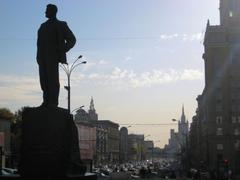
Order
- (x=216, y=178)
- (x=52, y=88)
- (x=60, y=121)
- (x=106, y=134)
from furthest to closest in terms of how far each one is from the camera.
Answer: (x=106, y=134), (x=216, y=178), (x=52, y=88), (x=60, y=121)

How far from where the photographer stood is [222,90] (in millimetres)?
134375

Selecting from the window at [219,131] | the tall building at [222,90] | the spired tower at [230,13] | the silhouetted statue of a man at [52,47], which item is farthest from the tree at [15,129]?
the silhouetted statue of a man at [52,47]

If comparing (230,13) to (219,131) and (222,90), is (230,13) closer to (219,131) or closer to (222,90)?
(222,90)

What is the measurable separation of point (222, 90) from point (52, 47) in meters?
122

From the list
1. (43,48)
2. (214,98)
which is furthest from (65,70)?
(214,98)

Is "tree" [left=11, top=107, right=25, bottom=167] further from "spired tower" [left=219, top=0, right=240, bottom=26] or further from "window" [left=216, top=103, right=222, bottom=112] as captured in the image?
"spired tower" [left=219, top=0, right=240, bottom=26]

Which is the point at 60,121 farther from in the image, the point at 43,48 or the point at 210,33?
the point at 210,33

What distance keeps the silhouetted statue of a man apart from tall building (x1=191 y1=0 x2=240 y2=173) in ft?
373

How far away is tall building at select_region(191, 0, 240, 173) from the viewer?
128000 millimetres

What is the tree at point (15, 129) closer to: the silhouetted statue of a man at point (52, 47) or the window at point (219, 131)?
the window at point (219, 131)

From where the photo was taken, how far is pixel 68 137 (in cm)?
1459

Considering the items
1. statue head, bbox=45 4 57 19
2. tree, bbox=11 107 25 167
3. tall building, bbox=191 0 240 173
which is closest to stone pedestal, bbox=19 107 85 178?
statue head, bbox=45 4 57 19

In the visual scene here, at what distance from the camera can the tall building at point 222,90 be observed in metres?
128

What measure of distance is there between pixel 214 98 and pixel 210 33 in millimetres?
15372
